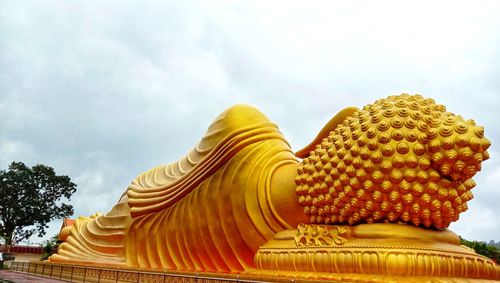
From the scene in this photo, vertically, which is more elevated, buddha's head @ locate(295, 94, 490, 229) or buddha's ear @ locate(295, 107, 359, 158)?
buddha's ear @ locate(295, 107, 359, 158)

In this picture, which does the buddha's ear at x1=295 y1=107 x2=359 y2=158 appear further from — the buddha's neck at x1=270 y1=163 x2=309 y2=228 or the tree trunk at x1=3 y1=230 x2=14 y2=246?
the tree trunk at x1=3 y1=230 x2=14 y2=246

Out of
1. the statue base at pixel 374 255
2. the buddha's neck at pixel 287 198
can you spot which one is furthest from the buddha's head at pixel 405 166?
the buddha's neck at pixel 287 198

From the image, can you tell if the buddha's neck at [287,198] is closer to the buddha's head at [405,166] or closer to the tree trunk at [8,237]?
the buddha's head at [405,166]

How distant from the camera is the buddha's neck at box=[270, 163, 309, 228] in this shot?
565cm

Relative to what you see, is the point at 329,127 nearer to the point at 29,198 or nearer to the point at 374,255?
the point at 374,255

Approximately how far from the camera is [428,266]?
13.4 ft

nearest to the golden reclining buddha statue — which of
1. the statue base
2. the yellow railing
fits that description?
the statue base

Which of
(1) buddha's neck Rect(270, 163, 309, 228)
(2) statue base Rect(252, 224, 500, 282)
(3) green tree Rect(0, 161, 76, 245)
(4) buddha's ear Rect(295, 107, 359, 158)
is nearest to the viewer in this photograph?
(2) statue base Rect(252, 224, 500, 282)

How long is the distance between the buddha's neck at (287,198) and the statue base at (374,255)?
0.36m

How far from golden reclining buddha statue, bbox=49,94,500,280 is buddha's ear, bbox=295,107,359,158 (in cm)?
2

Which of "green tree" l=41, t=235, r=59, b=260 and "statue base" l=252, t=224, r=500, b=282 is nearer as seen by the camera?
"statue base" l=252, t=224, r=500, b=282

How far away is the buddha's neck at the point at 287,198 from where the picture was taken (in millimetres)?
5652

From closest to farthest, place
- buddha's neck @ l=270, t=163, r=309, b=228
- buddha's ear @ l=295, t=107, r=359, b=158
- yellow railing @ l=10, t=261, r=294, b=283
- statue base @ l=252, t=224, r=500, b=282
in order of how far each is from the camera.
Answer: statue base @ l=252, t=224, r=500, b=282
yellow railing @ l=10, t=261, r=294, b=283
buddha's neck @ l=270, t=163, r=309, b=228
buddha's ear @ l=295, t=107, r=359, b=158

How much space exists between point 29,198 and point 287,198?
73.3 feet
